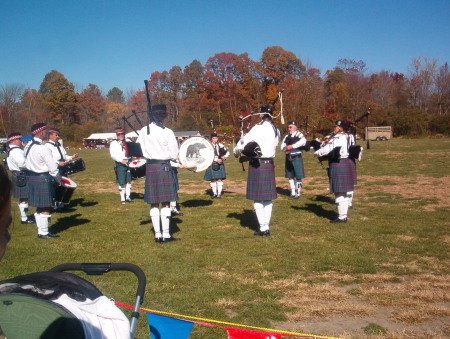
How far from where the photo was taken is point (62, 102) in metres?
64.7

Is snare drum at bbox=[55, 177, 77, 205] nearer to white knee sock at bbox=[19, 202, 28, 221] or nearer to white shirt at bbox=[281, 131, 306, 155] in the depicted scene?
white knee sock at bbox=[19, 202, 28, 221]

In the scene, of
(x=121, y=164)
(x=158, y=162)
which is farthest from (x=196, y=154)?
(x=121, y=164)

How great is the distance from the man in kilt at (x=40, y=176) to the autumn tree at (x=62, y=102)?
61.7m

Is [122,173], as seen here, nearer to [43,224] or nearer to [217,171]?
[217,171]

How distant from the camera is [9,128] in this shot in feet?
142

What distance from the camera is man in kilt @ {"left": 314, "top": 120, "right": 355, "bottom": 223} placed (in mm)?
6867

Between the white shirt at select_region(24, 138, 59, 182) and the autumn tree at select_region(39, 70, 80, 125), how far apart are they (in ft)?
203

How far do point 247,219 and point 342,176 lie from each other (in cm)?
200

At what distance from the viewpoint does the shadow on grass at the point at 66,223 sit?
296 inches

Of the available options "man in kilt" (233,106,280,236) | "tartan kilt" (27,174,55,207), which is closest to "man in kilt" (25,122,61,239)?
"tartan kilt" (27,174,55,207)

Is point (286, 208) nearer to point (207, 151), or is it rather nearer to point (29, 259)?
point (207, 151)

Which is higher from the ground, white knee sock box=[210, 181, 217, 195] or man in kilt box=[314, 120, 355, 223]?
man in kilt box=[314, 120, 355, 223]

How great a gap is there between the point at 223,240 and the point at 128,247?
1.47 meters

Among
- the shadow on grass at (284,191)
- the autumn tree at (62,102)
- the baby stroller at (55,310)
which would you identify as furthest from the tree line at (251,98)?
the baby stroller at (55,310)
